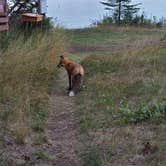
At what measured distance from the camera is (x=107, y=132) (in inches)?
246

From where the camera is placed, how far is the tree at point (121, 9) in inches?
923

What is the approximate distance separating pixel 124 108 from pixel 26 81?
1814mm

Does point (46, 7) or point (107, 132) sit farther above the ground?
point (46, 7)

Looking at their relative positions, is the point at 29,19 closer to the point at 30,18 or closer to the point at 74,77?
the point at 30,18

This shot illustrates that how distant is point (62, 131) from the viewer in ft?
21.6

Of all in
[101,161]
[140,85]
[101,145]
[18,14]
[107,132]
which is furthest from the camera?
[18,14]

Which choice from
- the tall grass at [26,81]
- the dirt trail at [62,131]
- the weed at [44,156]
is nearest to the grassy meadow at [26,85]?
the tall grass at [26,81]

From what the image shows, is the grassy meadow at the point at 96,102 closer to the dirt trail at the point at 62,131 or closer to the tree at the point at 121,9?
the dirt trail at the point at 62,131

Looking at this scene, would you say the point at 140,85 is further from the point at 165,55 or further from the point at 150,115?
the point at 165,55

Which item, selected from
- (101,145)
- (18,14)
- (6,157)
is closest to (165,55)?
(18,14)

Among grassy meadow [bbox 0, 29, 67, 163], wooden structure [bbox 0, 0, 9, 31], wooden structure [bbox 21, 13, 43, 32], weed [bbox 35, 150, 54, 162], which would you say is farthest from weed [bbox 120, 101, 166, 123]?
wooden structure [bbox 21, 13, 43, 32]

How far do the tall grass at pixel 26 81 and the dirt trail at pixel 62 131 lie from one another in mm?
163

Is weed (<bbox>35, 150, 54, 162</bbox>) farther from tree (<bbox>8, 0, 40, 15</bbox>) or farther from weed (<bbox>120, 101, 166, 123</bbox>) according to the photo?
tree (<bbox>8, 0, 40, 15</bbox>)

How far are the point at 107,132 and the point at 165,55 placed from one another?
5.21 meters
